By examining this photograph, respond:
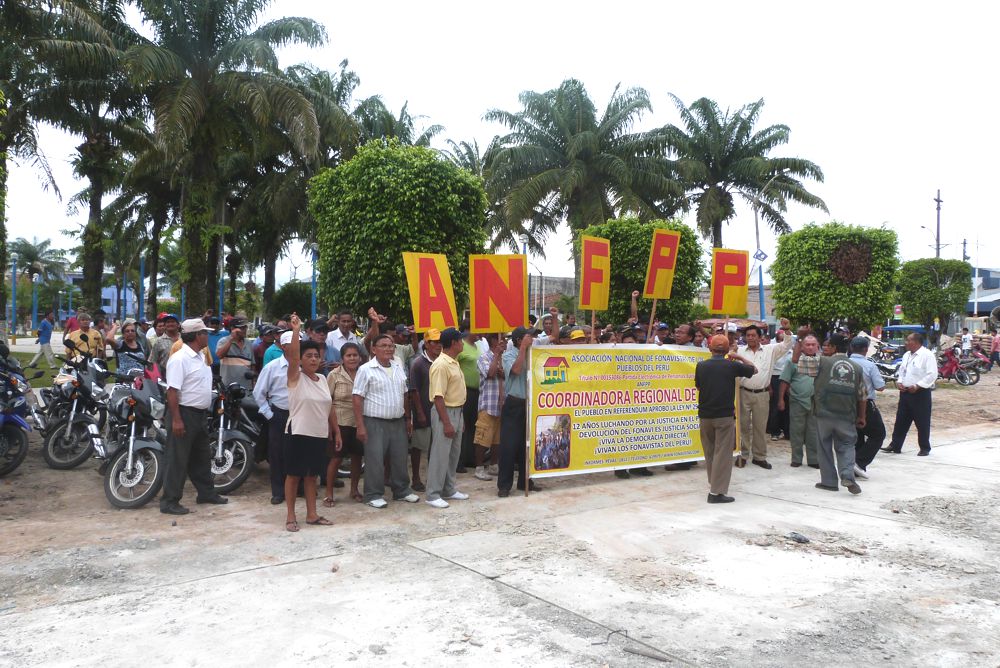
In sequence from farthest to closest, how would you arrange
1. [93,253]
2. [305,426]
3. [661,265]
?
[93,253] → [661,265] → [305,426]

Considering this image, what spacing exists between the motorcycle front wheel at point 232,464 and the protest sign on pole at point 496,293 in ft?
8.60

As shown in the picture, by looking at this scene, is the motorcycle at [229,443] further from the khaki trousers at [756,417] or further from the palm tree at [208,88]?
the palm tree at [208,88]

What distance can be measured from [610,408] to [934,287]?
1587 inches

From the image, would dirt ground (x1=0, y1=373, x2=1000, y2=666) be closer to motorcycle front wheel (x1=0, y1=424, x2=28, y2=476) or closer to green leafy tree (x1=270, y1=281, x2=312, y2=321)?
motorcycle front wheel (x1=0, y1=424, x2=28, y2=476)

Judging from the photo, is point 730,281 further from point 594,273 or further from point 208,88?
point 208,88

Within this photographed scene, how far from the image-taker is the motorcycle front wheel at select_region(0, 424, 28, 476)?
7426 millimetres

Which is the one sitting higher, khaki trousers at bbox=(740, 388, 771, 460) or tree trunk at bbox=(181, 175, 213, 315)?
tree trunk at bbox=(181, 175, 213, 315)

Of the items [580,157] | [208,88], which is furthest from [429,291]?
[580,157]

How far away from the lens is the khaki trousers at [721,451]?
7051mm

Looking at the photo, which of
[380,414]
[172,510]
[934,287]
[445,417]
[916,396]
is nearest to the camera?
[172,510]

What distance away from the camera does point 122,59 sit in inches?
646

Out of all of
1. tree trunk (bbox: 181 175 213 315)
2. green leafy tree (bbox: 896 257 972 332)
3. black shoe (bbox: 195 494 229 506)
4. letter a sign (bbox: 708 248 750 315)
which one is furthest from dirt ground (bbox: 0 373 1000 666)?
green leafy tree (bbox: 896 257 972 332)

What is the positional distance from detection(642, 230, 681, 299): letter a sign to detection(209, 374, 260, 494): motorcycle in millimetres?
4927

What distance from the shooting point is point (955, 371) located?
2186 cm
